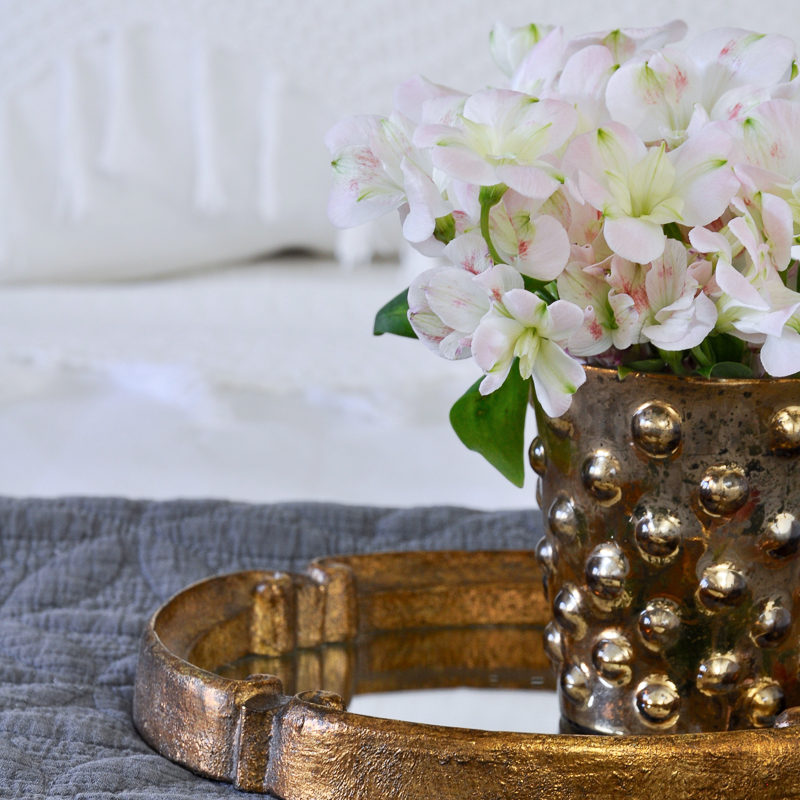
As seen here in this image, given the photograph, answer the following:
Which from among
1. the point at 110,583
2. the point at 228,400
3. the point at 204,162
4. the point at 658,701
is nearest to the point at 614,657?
the point at 658,701

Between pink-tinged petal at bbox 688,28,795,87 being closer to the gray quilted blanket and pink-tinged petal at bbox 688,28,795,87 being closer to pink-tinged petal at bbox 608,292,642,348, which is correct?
pink-tinged petal at bbox 608,292,642,348

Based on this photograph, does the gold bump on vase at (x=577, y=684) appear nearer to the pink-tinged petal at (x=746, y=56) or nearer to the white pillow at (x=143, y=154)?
the pink-tinged petal at (x=746, y=56)

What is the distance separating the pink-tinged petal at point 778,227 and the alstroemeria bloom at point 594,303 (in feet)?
0.14

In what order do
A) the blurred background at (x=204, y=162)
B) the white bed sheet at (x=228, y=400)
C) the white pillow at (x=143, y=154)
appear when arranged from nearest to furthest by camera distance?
the white bed sheet at (x=228, y=400)
the blurred background at (x=204, y=162)
the white pillow at (x=143, y=154)

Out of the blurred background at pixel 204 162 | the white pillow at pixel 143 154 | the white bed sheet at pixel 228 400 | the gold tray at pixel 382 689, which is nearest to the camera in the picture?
the gold tray at pixel 382 689

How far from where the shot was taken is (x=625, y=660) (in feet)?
1.09

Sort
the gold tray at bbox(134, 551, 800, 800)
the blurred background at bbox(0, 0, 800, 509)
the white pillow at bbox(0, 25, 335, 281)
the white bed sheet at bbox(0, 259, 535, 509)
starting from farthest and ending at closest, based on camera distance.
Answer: the white pillow at bbox(0, 25, 335, 281)
the blurred background at bbox(0, 0, 800, 509)
the white bed sheet at bbox(0, 259, 535, 509)
the gold tray at bbox(134, 551, 800, 800)

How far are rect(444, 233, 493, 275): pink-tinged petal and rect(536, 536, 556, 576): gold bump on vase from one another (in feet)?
0.36

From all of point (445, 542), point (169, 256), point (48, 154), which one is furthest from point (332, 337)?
point (445, 542)

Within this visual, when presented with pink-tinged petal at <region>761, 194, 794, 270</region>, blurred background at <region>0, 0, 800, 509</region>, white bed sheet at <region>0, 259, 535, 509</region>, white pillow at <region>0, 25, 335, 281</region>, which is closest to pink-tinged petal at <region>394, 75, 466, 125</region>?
pink-tinged petal at <region>761, 194, 794, 270</region>

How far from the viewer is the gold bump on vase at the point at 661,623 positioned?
1.06 feet

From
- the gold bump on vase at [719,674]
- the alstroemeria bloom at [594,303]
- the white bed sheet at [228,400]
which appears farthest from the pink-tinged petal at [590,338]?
the white bed sheet at [228,400]

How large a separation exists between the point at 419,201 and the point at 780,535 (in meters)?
0.15

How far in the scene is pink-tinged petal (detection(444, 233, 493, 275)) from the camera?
0.30 meters
